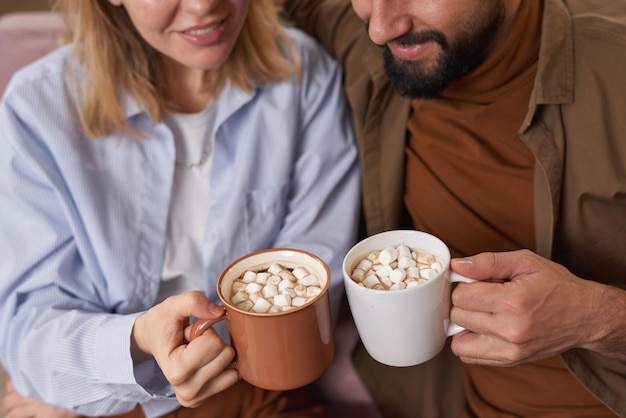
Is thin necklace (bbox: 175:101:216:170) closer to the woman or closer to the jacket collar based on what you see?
the woman

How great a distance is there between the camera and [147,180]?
1.36 m

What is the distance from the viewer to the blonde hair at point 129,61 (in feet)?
4.39

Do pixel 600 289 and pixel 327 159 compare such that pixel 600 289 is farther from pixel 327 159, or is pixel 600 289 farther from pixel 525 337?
pixel 327 159

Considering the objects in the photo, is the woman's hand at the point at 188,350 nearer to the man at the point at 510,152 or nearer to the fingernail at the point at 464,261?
the fingernail at the point at 464,261

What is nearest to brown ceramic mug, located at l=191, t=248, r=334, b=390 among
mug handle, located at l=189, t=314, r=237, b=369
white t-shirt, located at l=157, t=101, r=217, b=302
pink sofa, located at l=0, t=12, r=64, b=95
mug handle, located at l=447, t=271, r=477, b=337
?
mug handle, located at l=189, t=314, r=237, b=369

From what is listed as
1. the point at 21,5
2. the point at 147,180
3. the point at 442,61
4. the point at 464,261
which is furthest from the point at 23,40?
the point at 21,5

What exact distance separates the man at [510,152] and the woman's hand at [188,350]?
1.65 ft

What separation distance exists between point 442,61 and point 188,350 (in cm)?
66

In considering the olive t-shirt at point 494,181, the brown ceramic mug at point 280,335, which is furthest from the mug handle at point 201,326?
the olive t-shirt at point 494,181

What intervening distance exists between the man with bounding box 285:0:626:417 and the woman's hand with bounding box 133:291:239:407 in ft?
1.65

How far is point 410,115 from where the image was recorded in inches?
57.9

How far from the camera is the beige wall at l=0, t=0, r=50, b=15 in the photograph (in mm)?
3775

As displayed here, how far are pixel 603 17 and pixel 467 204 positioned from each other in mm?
394

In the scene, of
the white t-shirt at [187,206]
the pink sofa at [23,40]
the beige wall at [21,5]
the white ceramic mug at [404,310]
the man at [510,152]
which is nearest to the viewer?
the white ceramic mug at [404,310]
